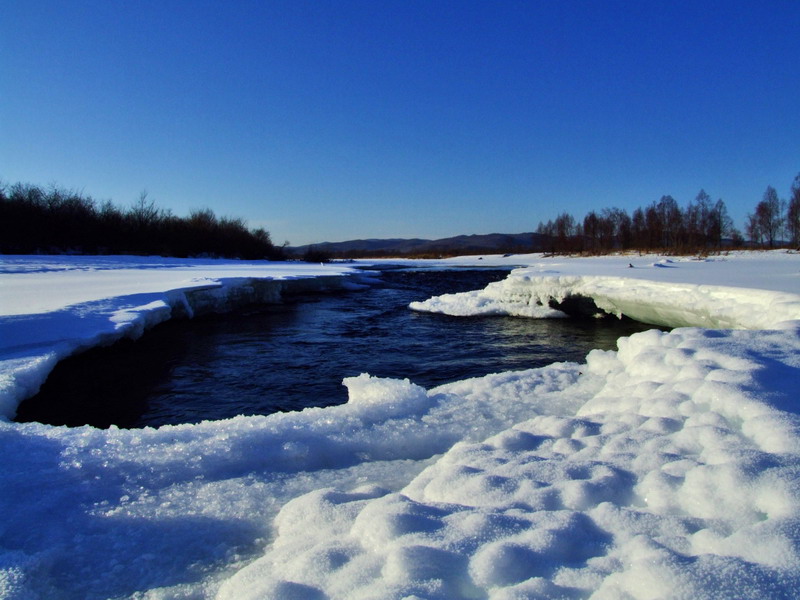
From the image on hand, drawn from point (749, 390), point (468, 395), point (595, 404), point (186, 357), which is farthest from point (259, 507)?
point (186, 357)

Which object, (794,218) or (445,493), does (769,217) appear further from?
(445,493)

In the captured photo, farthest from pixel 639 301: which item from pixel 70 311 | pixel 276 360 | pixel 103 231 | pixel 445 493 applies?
pixel 103 231

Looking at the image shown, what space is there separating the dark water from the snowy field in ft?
3.48

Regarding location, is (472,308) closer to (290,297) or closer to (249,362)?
(249,362)

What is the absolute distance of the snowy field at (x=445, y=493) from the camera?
1505mm

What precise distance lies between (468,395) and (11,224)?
27.1 metres

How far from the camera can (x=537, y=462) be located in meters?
2.31

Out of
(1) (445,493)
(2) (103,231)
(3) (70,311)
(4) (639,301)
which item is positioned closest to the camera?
(1) (445,493)

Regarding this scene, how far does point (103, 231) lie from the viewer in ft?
92.8

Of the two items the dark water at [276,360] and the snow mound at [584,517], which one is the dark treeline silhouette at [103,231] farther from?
the snow mound at [584,517]

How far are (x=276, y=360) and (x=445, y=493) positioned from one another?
5012 millimetres

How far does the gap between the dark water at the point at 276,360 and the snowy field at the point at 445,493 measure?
3.48ft

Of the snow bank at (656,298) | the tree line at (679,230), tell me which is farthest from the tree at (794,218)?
the snow bank at (656,298)

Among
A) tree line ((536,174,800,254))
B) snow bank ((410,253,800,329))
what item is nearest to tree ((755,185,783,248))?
tree line ((536,174,800,254))
